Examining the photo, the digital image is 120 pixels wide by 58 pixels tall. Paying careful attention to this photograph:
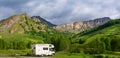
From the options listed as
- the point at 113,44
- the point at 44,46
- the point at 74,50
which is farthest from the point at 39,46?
the point at 113,44

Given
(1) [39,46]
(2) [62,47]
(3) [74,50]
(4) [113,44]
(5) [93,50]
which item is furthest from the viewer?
(4) [113,44]

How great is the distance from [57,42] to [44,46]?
73642 mm

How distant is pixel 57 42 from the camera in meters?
175

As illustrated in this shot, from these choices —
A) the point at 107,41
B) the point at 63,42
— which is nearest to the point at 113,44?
the point at 107,41

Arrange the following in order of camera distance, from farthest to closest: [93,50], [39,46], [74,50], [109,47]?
[109,47], [74,50], [93,50], [39,46]

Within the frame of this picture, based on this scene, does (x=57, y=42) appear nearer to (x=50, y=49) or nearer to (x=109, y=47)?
(x=109, y=47)

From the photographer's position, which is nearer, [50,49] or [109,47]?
[50,49]

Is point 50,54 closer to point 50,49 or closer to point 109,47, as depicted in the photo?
point 50,49

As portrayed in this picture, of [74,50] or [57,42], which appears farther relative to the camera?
[57,42]

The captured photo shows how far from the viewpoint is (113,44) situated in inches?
7667

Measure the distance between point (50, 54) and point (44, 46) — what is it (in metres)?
3.71

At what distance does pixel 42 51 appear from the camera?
334 ft

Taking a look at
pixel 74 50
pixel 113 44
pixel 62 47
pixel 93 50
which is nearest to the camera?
pixel 93 50

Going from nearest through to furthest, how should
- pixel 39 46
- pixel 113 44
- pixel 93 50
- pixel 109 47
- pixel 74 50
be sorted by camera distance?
1. pixel 39 46
2. pixel 93 50
3. pixel 74 50
4. pixel 109 47
5. pixel 113 44
